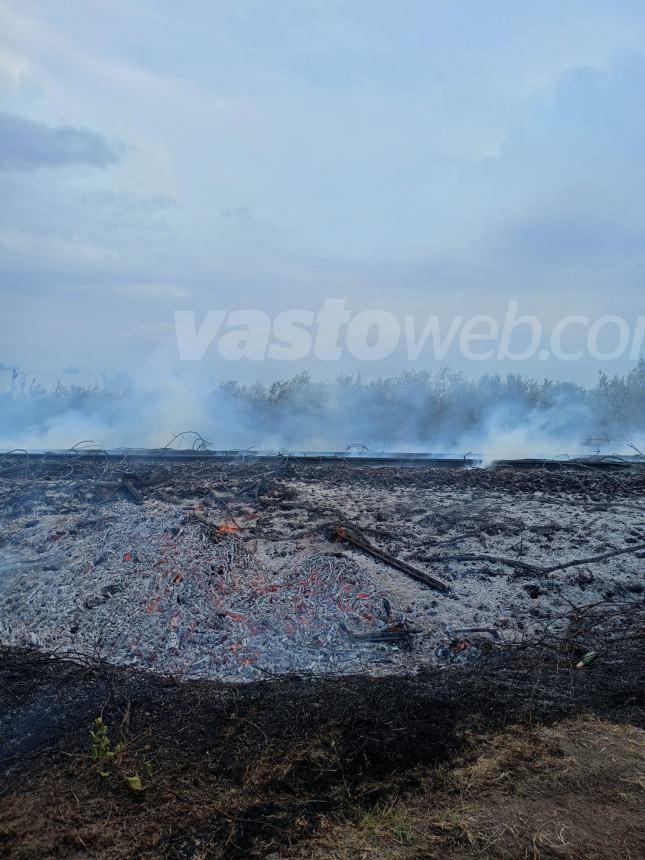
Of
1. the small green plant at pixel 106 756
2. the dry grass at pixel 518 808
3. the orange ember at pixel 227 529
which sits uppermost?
the orange ember at pixel 227 529

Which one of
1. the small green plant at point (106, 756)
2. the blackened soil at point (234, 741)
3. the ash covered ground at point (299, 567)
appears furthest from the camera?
the ash covered ground at point (299, 567)

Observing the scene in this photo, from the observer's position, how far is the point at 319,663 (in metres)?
5.22

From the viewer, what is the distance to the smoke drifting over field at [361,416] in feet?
56.0

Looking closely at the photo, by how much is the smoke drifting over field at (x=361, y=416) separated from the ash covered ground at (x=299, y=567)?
7.28m

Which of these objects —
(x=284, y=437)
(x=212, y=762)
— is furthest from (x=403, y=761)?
(x=284, y=437)

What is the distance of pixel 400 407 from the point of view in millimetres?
19844

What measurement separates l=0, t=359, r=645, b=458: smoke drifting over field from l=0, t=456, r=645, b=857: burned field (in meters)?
7.36

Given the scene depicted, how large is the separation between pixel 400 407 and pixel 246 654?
1522 cm

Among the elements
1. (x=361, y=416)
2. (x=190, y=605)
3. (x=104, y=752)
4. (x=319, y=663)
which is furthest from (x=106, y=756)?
(x=361, y=416)

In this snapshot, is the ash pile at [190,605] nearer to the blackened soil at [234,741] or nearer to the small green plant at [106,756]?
the blackened soil at [234,741]

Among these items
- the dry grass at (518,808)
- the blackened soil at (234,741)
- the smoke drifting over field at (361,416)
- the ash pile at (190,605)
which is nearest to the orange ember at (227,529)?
the ash pile at (190,605)

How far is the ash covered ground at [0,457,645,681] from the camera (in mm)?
5477

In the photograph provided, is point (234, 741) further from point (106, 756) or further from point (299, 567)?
point (299, 567)

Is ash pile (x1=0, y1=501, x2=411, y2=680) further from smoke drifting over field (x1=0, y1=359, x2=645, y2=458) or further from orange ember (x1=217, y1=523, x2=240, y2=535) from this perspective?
smoke drifting over field (x1=0, y1=359, x2=645, y2=458)
